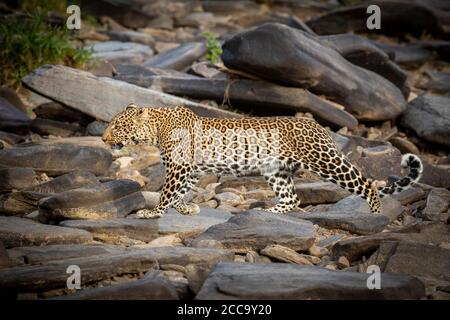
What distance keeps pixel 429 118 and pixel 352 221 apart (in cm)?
647

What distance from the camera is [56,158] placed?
494 inches

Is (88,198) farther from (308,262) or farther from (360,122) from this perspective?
(360,122)

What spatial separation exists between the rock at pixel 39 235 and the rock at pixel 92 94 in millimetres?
5348

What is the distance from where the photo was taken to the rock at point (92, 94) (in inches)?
578

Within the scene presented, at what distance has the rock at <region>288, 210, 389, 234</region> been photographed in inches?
405

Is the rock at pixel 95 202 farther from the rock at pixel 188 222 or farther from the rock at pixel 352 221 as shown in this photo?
the rock at pixel 352 221

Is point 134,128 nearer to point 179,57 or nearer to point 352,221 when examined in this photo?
point 352,221

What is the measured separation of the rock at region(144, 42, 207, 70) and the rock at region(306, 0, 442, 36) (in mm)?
3863

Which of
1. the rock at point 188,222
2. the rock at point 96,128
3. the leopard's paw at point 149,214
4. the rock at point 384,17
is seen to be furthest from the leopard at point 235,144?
the rock at point 384,17

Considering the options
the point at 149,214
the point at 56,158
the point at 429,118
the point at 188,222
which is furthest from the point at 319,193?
the point at 429,118
